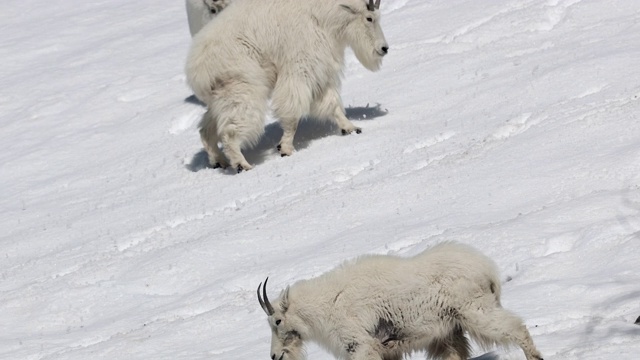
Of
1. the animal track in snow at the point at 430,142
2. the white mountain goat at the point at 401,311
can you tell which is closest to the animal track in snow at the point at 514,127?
the animal track in snow at the point at 430,142

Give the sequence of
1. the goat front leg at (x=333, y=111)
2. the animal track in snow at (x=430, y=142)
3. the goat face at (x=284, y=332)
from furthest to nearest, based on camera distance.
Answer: the goat front leg at (x=333, y=111) < the animal track in snow at (x=430, y=142) < the goat face at (x=284, y=332)

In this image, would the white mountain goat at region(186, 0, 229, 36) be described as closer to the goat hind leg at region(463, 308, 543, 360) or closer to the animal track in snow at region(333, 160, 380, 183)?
the animal track in snow at region(333, 160, 380, 183)

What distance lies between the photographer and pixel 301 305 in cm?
757

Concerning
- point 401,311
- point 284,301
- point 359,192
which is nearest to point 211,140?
point 359,192

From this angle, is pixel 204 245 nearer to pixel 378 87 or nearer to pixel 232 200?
pixel 232 200

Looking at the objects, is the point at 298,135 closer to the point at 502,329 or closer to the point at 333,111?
the point at 333,111

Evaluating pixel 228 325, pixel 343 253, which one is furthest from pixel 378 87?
pixel 228 325

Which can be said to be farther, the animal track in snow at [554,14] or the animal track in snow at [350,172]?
the animal track in snow at [554,14]

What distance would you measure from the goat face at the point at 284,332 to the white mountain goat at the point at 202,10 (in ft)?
32.4

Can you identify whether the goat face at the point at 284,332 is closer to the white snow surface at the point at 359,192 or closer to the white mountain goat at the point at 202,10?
the white snow surface at the point at 359,192

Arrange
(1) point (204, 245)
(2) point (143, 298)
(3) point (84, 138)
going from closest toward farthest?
(2) point (143, 298) → (1) point (204, 245) → (3) point (84, 138)

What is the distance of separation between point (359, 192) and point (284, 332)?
5.48m

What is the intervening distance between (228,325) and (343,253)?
1.40 m

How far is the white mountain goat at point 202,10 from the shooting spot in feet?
55.4
